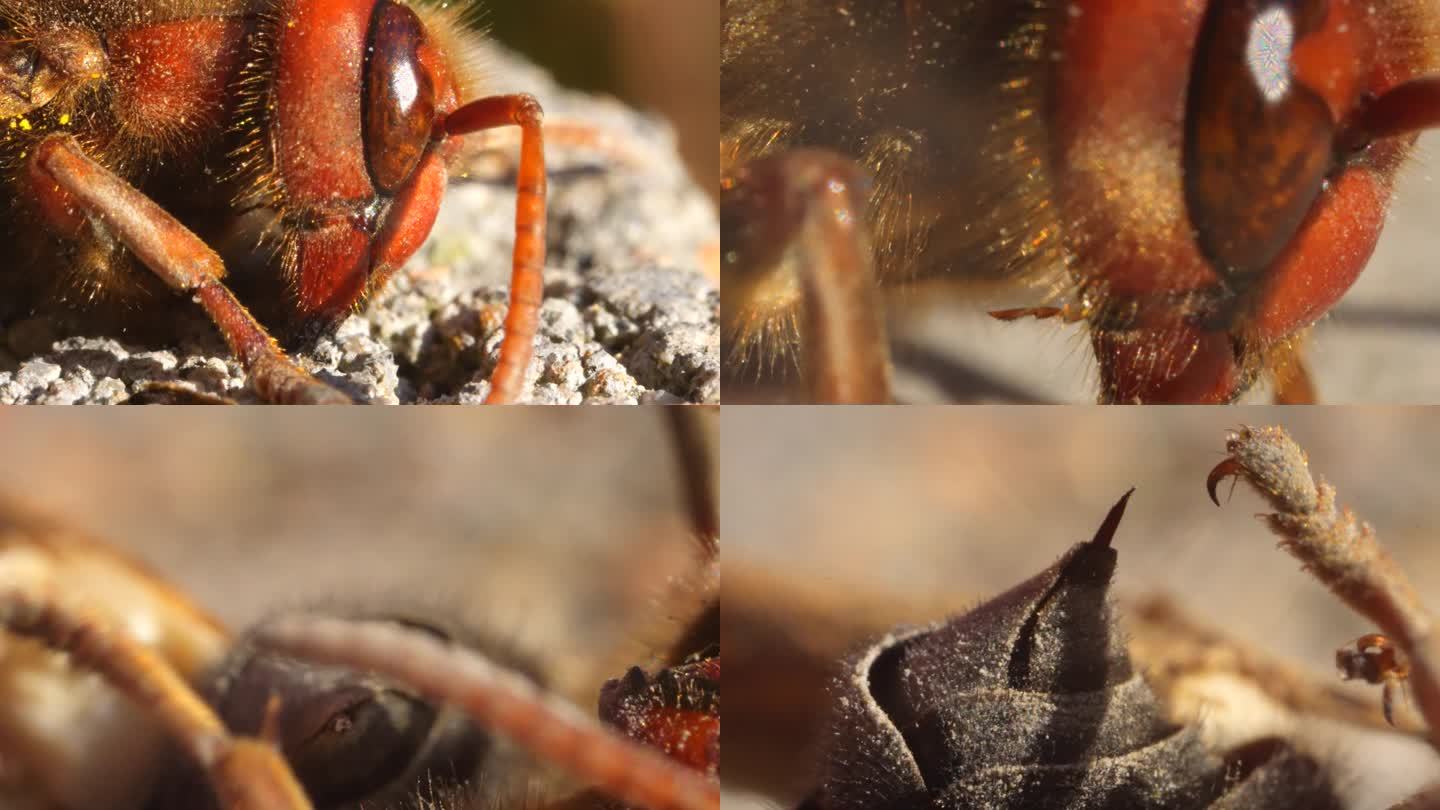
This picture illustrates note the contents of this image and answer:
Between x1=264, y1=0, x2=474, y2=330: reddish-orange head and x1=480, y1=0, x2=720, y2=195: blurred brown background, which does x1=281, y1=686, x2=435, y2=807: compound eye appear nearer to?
x1=264, y1=0, x2=474, y2=330: reddish-orange head

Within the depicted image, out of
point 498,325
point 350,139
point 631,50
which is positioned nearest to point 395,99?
point 350,139

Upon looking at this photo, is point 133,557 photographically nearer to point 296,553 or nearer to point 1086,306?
point 296,553

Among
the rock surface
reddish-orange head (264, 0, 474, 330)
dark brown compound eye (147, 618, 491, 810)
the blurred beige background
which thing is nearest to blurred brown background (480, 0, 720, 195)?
the rock surface

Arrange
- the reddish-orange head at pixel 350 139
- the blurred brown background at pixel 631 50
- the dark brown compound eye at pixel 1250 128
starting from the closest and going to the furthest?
the dark brown compound eye at pixel 1250 128
the reddish-orange head at pixel 350 139
the blurred brown background at pixel 631 50

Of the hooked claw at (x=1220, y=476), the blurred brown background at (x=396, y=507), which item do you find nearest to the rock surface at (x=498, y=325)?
the blurred brown background at (x=396, y=507)

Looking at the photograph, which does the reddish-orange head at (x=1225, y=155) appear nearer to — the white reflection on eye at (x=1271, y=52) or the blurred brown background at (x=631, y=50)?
the white reflection on eye at (x=1271, y=52)

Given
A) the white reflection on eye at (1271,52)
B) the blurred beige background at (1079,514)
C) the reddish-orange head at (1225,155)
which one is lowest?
the blurred beige background at (1079,514)

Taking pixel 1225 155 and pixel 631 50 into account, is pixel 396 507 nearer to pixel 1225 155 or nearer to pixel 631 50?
pixel 1225 155
